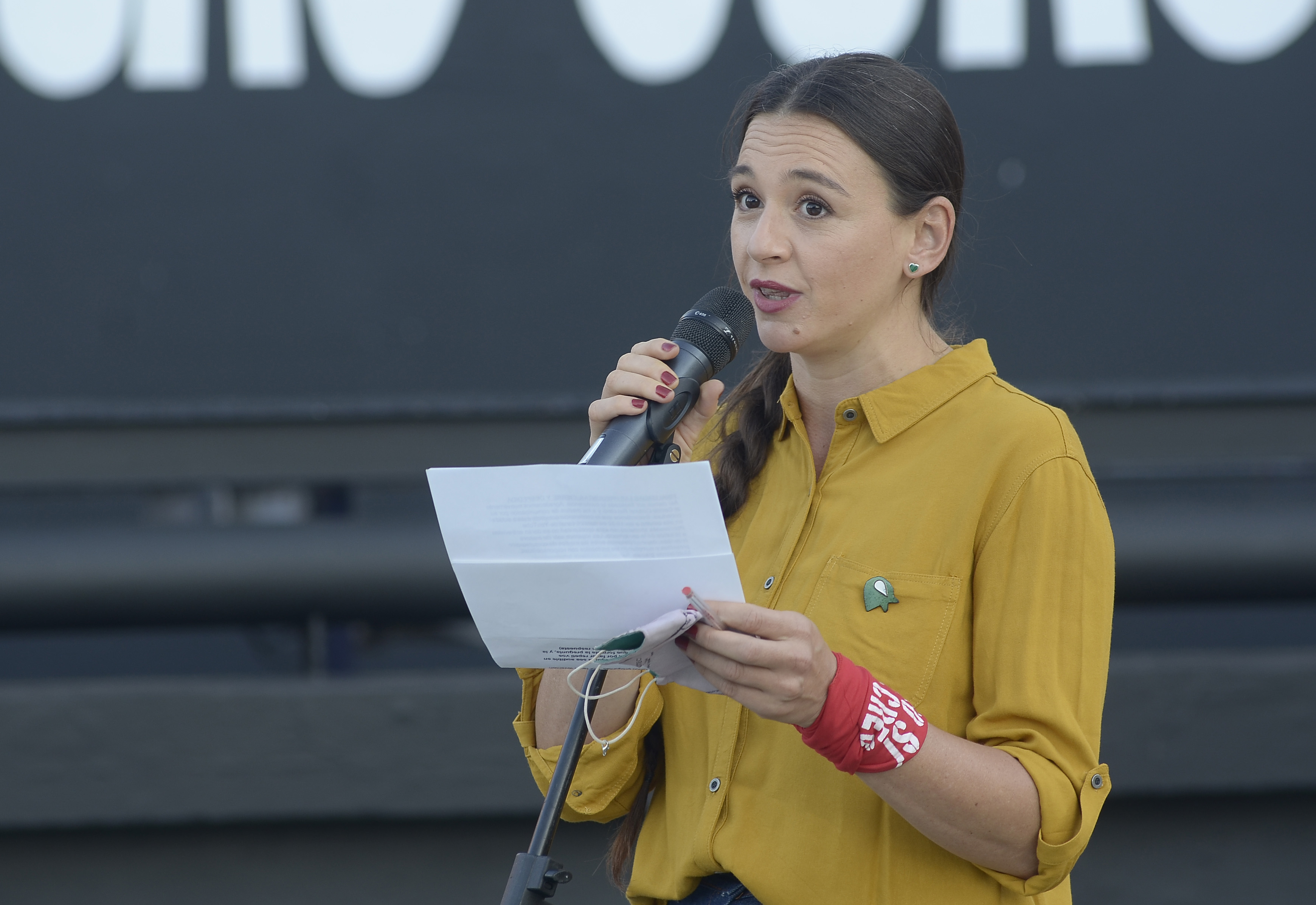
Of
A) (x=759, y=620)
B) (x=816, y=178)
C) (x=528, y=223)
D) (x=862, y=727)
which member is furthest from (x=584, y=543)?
(x=528, y=223)

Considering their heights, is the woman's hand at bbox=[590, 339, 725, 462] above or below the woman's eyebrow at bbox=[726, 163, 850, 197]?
below

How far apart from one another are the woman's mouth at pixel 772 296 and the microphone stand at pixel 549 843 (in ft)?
1.42

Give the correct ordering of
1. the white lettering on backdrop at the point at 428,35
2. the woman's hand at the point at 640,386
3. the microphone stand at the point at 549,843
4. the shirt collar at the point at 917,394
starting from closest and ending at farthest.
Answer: the microphone stand at the point at 549,843, the woman's hand at the point at 640,386, the shirt collar at the point at 917,394, the white lettering on backdrop at the point at 428,35

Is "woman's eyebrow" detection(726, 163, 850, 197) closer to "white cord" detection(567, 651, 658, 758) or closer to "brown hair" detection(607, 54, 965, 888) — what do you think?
"brown hair" detection(607, 54, 965, 888)

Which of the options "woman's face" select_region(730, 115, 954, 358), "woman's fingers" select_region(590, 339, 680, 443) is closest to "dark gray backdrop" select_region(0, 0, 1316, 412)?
"woman's face" select_region(730, 115, 954, 358)

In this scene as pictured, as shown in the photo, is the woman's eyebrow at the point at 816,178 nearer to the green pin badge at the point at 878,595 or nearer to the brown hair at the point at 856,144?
the brown hair at the point at 856,144

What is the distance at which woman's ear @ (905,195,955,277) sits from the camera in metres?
1.33

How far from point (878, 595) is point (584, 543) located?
36 centimetres

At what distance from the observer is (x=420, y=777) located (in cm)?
255

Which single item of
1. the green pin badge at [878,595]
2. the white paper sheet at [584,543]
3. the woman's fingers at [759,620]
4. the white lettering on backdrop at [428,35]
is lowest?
the green pin badge at [878,595]

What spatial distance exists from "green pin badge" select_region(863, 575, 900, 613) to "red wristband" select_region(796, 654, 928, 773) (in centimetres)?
12

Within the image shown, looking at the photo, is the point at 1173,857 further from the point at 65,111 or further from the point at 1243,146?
the point at 65,111

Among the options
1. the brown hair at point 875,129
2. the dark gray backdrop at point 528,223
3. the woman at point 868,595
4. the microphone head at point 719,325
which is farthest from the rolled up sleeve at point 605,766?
the dark gray backdrop at point 528,223

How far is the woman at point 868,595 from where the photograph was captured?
1101mm
